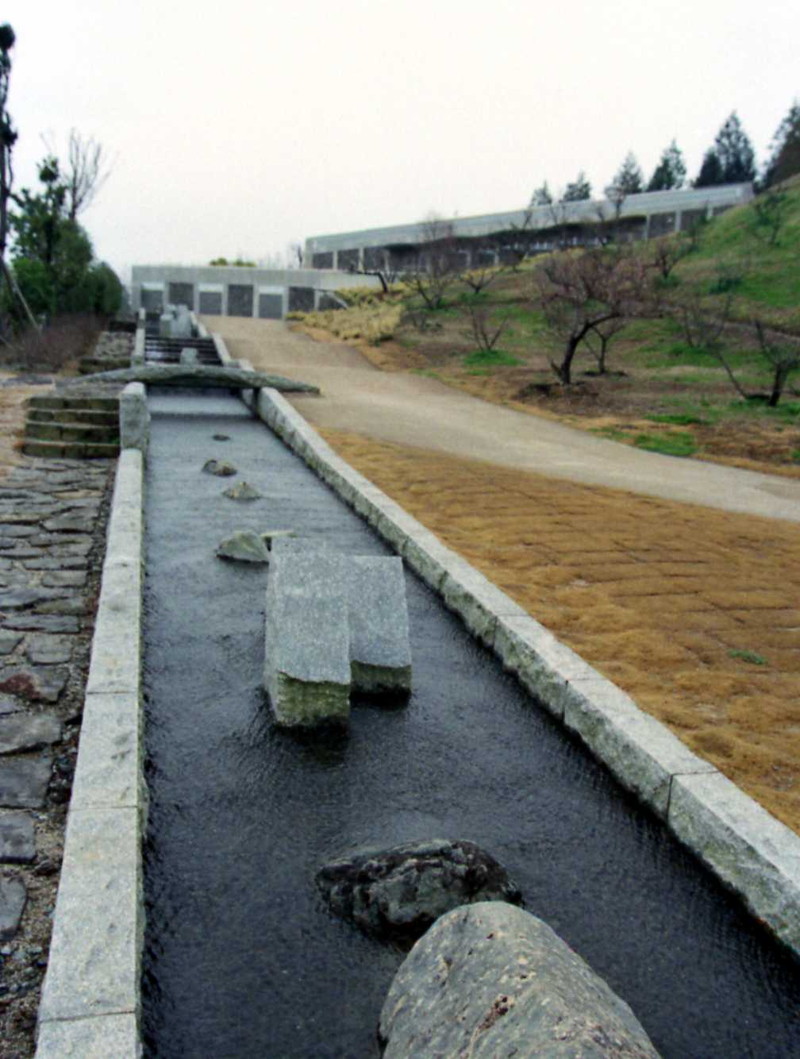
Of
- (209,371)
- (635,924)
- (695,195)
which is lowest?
(635,924)

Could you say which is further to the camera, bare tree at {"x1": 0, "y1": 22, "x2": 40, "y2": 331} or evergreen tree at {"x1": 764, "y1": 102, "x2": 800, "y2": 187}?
evergreen tree at {"x1": 764, "y1": 102, "x2": 800, "y2": 187}

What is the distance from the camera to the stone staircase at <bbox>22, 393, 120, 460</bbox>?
32.8 ft

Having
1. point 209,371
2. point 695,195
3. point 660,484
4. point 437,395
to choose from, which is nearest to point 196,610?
point 660,484

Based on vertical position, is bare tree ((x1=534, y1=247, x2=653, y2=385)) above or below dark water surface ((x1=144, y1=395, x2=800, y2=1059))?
above

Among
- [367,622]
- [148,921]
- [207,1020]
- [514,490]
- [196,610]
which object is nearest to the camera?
[207,1020]

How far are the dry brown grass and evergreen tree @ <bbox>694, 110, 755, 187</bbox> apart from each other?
63.4 metres

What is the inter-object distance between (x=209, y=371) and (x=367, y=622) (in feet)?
37.9

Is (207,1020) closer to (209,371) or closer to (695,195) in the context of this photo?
(209,371)

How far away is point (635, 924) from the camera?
2738 millimetres

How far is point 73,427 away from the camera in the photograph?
34.1 feet

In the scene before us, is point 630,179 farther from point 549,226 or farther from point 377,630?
point 377,630

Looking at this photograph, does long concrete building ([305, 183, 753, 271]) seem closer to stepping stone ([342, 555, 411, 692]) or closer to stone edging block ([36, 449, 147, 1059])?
stepping stone ([342, 555, 411, 692])

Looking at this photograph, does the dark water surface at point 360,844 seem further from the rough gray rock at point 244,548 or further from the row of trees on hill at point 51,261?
the row of trees on hill at point 51,261

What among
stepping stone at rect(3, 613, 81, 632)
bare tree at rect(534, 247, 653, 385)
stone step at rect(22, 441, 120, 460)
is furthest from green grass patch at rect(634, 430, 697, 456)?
stepping stone at rect(3, 613, 81, 632)
